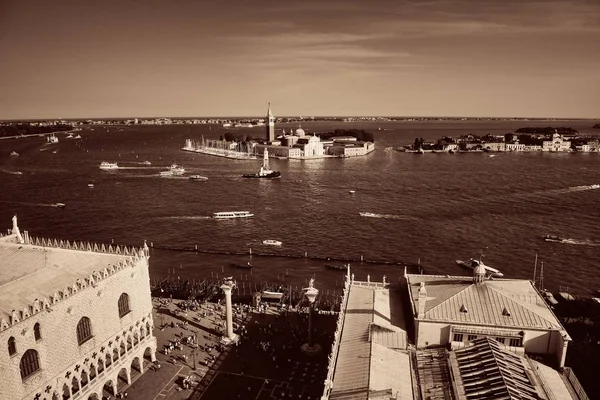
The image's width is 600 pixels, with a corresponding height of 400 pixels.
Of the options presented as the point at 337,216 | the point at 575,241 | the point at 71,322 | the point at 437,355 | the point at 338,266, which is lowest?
the point at 338,266

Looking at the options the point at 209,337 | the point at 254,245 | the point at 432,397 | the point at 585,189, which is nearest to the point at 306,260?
the point at 254,245

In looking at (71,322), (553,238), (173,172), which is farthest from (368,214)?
(173,172)

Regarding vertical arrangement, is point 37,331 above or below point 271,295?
above

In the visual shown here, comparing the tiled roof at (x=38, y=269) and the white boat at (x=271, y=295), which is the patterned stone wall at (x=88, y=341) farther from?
the white boat at (x=271, y=295)

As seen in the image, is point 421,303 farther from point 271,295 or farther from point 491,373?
point 271,295

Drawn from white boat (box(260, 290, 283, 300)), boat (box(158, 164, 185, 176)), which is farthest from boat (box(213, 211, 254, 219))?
boat (box(158, 164, 185, 176))

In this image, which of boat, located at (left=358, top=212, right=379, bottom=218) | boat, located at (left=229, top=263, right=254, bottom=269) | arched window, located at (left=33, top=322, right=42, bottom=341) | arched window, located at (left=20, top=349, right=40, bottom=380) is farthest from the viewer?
boat, located at (left=358, top=212, right=379, bottom=218)

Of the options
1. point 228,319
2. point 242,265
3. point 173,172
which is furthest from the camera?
point 173,172

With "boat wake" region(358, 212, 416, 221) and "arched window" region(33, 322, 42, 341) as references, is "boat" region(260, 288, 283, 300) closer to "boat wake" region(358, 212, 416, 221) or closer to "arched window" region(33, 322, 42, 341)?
"arched window" region(33, 322, 42, 341)
